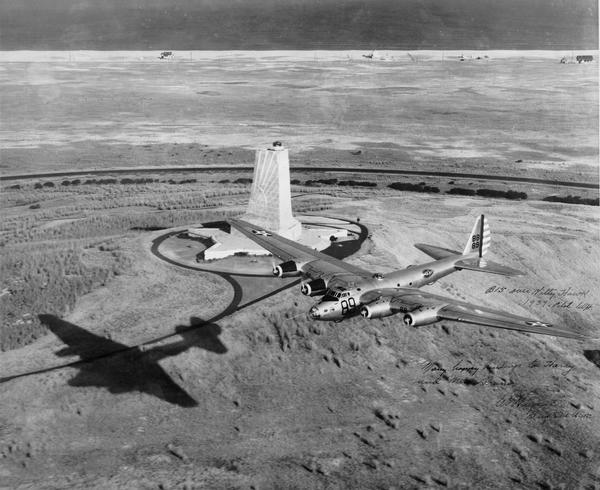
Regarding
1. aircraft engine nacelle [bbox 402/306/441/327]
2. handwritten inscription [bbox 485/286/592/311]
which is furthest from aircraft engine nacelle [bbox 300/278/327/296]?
handwritten inscription [bbox 485/286/592/311]

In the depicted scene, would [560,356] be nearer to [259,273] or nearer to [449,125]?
[259,273]

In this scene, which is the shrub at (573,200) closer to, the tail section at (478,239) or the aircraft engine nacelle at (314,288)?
the tail section at (478,239)

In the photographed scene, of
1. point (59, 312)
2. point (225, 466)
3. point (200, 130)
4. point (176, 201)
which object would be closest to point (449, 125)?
point (200, 130)

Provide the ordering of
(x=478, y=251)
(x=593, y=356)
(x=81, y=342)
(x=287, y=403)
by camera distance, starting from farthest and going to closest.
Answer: (x=593, y=356)
(x=478, y=251)
(x=81, y=342)
(x=287, y=403)

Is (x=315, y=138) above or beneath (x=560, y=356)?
above

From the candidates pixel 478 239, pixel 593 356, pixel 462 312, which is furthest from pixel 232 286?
pixel 593 356

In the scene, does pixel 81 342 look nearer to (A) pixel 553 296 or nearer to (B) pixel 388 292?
(B) pixel 388 292
